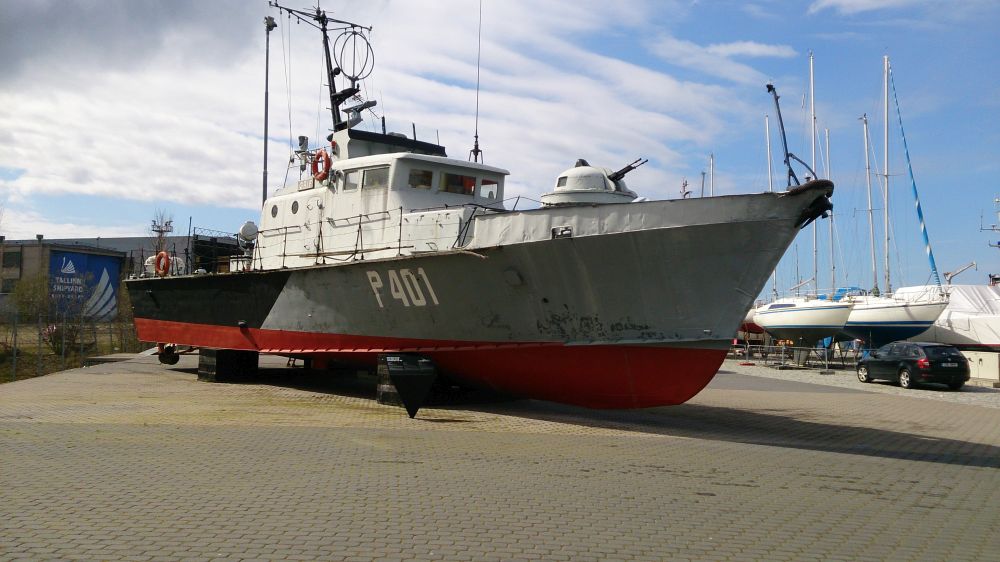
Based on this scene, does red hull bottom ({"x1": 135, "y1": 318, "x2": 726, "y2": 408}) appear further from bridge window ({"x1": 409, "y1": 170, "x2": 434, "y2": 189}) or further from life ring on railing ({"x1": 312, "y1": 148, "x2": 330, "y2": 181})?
life ring on railing ({"x1": 312, "y1": 148, "x2": 330, "y2": 181})

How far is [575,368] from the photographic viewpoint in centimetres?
1029

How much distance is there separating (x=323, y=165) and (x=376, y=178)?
152 centimetres

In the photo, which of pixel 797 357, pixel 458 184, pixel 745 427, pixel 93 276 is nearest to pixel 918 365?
pixel 797 357

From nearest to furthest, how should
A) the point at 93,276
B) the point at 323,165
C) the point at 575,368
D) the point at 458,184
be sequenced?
the point at 575,368
the point at 458,184
the point at 323,165
the point at 93,276

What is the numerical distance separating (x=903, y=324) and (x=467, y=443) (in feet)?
80.7

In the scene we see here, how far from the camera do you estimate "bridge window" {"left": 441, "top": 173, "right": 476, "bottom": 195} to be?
13094 mm

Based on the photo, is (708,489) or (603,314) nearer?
(708,489)

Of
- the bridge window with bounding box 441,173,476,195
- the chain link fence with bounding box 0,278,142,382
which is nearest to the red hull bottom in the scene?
the bridge window with bounding box 441,173,476,195

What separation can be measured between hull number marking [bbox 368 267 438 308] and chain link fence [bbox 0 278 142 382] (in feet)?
49.1

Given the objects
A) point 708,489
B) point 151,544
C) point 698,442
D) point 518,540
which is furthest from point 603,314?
point 151,544

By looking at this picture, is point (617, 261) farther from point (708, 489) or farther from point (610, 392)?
point (708, 489)

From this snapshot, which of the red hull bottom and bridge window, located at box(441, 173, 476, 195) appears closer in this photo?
the red hull bottom

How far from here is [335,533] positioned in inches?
197

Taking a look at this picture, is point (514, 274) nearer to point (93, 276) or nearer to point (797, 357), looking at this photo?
point (797, 357)
